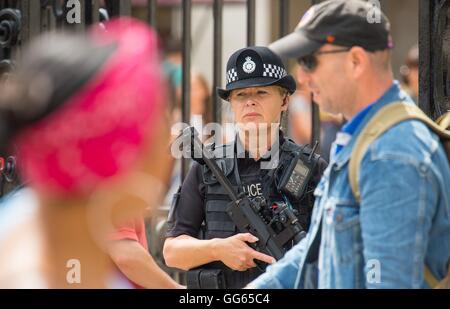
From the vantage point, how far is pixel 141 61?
2.34m

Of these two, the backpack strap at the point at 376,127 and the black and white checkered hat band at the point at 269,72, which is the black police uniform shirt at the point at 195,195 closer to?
the black and white checkered hat band at the point at 269,72

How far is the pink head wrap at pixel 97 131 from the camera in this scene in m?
2.25

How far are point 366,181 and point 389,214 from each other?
0.12 m

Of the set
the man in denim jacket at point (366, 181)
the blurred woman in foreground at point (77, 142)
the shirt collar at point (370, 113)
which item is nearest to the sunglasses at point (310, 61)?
the man in denim jacket at point (366, 181)

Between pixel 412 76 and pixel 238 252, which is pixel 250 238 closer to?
pixel 238 252

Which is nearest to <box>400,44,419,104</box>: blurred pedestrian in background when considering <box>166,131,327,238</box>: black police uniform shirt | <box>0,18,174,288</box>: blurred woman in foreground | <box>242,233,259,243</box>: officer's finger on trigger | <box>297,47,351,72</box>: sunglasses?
<box>166,131,327,238</box>: black police uniform shirt

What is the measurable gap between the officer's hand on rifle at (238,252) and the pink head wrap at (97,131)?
6.83 feet

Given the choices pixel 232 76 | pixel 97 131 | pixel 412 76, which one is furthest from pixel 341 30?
pixel 412 76

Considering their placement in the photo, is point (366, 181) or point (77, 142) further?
point (366, 181)

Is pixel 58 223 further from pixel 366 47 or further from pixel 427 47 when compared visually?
pixel 427 47

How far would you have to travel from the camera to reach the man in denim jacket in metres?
2.89

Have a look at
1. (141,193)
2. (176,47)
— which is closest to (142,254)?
(141,193)

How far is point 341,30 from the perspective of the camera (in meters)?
3.13
